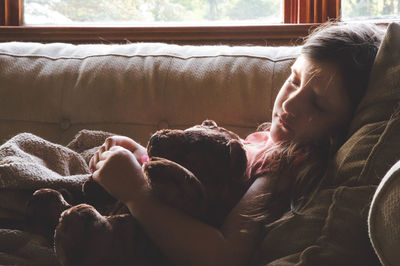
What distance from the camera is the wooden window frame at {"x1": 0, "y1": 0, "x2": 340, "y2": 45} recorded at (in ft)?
6.46

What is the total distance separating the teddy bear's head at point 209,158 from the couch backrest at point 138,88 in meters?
0.48

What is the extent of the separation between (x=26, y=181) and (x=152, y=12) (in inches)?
50.7

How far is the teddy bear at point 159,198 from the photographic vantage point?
0.89 m

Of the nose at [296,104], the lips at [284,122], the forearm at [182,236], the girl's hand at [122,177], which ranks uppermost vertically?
the nose at [296,104]

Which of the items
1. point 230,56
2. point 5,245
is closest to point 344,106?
Result: point 230,56

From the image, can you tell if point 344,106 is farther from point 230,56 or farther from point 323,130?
point 230,56

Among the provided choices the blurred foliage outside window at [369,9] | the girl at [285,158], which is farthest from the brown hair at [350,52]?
the blurred foliage outside window at [369,9]

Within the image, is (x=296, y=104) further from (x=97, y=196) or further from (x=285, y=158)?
(x=97, y=196)

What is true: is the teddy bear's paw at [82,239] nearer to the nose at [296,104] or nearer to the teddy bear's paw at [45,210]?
the teddy bear's paw at [45,210]

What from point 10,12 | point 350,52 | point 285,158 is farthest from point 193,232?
point 10,12

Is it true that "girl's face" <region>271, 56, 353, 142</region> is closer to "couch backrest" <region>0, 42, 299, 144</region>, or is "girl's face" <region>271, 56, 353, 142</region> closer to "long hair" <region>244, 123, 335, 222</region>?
"long hair" <region>244, 123, 335, 222</region>

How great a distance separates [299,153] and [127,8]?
138cm

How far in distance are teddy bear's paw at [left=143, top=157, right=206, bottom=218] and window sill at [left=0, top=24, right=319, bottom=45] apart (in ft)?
3.45

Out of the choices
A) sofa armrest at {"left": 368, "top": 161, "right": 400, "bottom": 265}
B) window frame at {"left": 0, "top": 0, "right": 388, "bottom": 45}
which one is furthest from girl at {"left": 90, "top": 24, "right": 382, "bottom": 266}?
window frame at {"left": 0, "top": 0, "right": 388, "bottom": 45}
